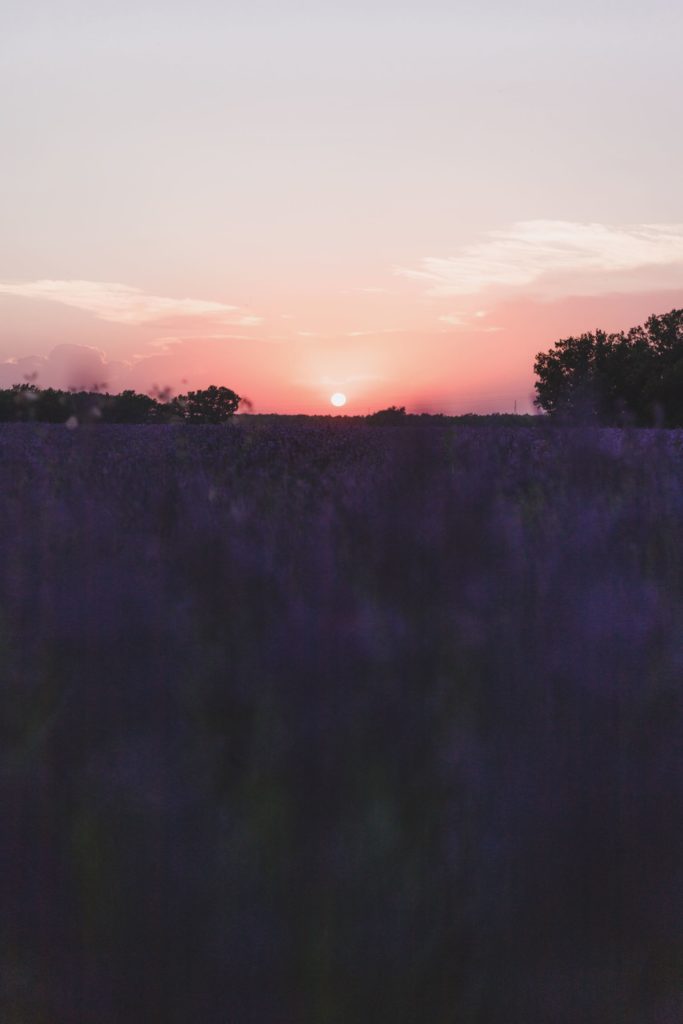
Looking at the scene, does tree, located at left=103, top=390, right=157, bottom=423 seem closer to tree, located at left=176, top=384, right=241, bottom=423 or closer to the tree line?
the tree line

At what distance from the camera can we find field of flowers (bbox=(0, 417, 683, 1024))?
131 cm

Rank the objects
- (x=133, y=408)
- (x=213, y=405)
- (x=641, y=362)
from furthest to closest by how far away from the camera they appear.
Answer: (x=641, y=362), (x=213, y=405), (x=133, y=408)

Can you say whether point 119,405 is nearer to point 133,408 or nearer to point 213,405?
point 133,408

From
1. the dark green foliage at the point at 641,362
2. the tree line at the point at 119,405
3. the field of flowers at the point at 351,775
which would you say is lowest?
the field of flowers at the point at 351,775

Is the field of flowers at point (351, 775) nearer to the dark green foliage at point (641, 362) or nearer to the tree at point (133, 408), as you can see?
the tree at point (133, 408)

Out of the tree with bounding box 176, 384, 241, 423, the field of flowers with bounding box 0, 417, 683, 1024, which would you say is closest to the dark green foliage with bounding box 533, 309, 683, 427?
the tree with bounding box 176, 384, 241, 423

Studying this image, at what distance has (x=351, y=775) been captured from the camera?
4.87ft

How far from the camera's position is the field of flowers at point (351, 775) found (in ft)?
4.29

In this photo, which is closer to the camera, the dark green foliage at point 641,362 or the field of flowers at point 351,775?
the field of flowers at point 351,775

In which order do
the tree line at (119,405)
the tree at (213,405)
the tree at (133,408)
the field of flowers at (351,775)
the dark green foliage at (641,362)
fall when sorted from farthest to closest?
the dark green foliage at (641,362), the tree at (213,405), the tree at (133,408), the tree line at (119,405), the field of flowers at (351,775)

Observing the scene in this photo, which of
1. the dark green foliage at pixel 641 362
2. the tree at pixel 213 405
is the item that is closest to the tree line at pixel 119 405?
the tree at pixel 213 405

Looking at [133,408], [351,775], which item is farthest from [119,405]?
[351,775]

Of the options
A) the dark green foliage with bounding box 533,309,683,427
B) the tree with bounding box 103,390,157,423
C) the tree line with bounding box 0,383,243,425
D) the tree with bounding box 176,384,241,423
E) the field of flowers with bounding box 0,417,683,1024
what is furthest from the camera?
the dark green foliage with bounding box 533,309,683,427

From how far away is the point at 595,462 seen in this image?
2537 mm
